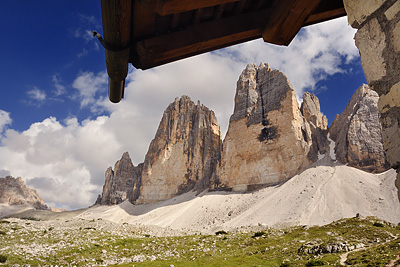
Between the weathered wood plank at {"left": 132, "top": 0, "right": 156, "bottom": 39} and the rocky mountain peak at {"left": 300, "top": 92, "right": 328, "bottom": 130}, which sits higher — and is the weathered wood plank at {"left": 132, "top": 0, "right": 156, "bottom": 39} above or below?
below

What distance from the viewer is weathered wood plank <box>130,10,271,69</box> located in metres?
3.57

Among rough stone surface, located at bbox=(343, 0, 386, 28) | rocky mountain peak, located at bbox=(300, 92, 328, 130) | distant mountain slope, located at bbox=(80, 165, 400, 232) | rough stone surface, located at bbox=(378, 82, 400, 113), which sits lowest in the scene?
distant mountain slope, located at bbox=(80, 165, 400, 232)

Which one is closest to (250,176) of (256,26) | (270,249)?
(270,249)

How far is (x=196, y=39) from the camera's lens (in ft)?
12.3

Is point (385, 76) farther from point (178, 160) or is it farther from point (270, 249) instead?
point (178, 160)

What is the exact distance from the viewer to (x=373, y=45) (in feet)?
9.63

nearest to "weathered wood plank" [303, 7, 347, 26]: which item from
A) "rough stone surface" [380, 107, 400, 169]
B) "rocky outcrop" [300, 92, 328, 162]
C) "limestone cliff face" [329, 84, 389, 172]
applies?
"rough stone surface" [380, 107, 400, 169]

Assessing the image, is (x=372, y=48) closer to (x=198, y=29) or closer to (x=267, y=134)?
→ (x=198, y=29)

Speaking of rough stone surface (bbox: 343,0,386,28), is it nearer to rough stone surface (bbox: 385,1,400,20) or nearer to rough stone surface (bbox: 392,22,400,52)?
rough stone surface (bbox: 385,1,400,20)

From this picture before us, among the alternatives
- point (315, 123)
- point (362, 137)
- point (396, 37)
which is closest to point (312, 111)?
point (315, 123)

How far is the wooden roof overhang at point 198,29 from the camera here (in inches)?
127

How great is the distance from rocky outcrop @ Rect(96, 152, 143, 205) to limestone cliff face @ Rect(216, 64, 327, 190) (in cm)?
5323

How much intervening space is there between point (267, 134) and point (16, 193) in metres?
143

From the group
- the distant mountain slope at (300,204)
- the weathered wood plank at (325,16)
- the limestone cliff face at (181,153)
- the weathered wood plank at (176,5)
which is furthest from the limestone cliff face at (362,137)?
the weathered wood plank at (176,5)
